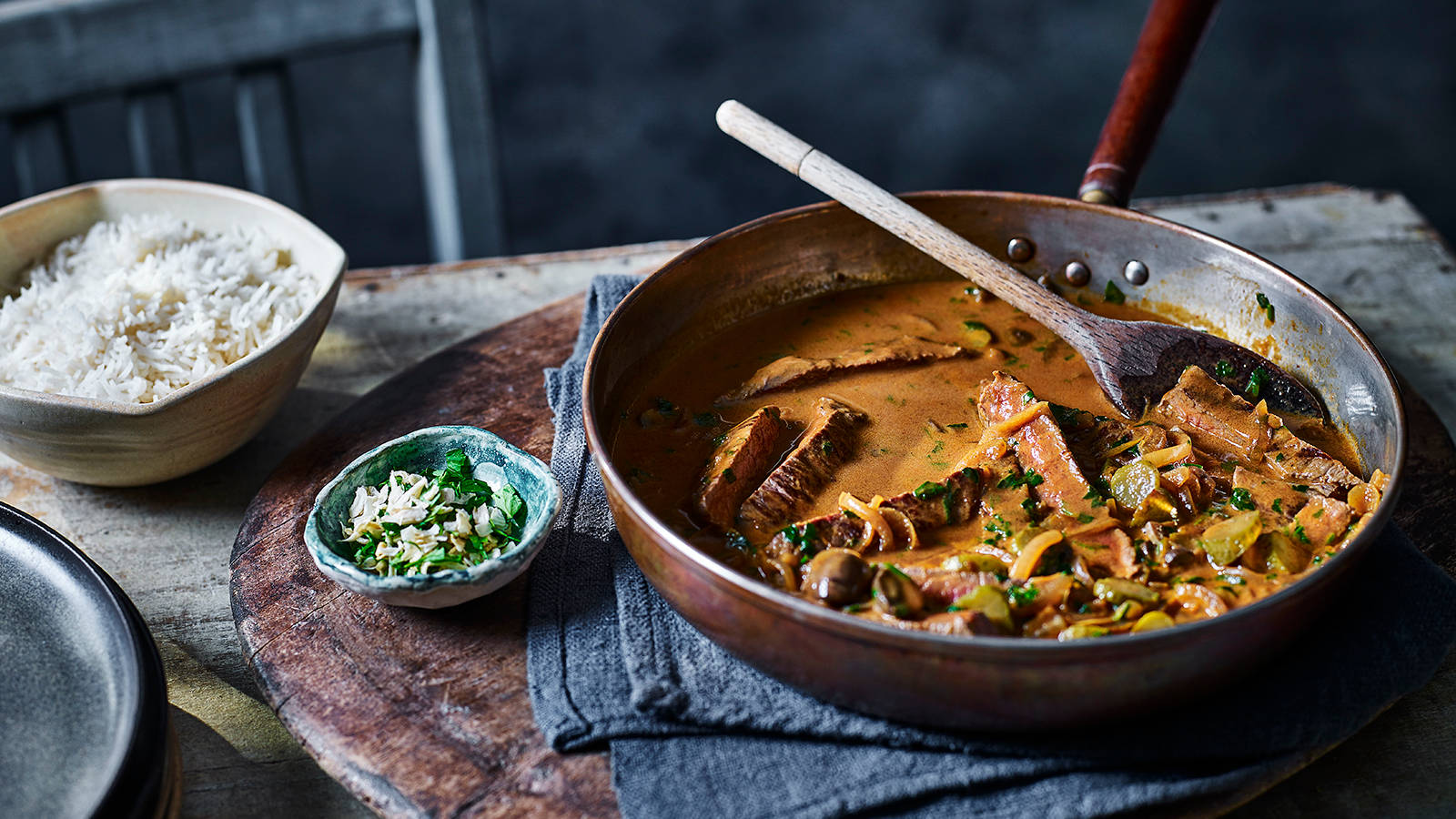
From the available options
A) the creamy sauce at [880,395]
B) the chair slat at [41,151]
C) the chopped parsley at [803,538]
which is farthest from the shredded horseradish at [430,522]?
the chair slat at [41,151]

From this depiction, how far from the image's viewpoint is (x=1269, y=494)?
2178mm

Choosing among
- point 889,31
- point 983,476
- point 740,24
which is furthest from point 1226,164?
point 983,476

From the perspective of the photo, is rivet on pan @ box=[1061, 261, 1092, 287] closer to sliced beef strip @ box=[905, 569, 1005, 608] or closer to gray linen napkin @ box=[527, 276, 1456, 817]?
gray linen napkin @ box=[527, 276, 1456, 817]

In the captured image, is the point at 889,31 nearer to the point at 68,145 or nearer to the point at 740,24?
the point at 740,24

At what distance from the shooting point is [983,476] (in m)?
2.28

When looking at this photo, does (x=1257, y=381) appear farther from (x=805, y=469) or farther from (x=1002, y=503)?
(x=805, y=469)

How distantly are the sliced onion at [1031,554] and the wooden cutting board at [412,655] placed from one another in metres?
0.77

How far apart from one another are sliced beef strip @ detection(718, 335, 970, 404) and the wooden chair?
2329 millimetres

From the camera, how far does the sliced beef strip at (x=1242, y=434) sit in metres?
2.24

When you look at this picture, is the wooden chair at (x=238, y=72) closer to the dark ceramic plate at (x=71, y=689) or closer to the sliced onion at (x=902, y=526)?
the dark ceramic plate at (x=71, y=689)

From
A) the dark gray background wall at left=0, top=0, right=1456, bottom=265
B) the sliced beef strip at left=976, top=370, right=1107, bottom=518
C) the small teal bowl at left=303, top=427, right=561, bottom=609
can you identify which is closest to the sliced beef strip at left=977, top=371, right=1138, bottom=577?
the sliced beef strip at left=976, top=370, right=1107, bottom=518

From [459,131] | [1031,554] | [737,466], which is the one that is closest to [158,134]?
[459,131]

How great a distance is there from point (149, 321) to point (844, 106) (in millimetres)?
5728

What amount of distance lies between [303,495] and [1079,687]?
1.68m
